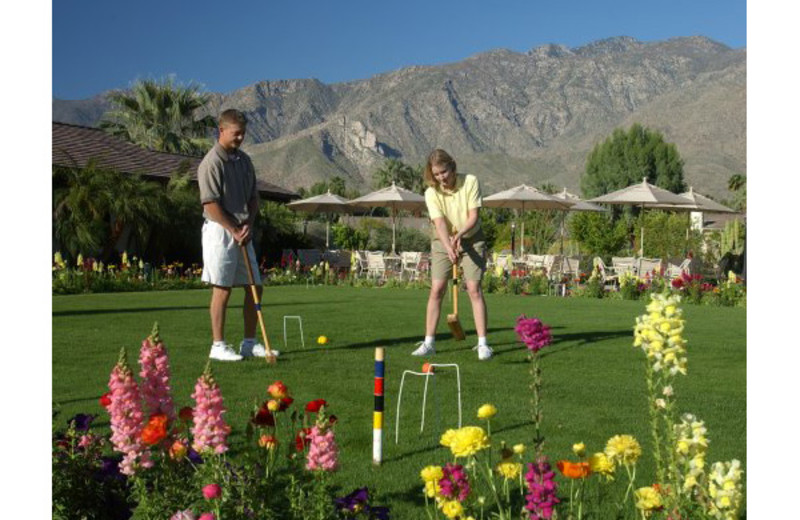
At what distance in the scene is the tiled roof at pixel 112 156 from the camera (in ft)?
67.5

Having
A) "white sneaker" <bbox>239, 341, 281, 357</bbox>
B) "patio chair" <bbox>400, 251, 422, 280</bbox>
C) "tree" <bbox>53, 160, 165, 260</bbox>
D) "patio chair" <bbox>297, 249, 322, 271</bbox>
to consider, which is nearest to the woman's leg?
"white sneaker" <bbox>239, 341, 281, 357</bbox>

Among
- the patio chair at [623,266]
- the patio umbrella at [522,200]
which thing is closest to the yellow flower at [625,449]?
the patio chair at [623,266]

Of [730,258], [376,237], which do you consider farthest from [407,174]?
[730,258]

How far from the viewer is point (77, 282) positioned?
16.0m

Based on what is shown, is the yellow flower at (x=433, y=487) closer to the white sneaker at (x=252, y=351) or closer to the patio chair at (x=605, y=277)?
the white sneaker at (x=252, y=351)

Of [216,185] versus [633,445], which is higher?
[216,185]

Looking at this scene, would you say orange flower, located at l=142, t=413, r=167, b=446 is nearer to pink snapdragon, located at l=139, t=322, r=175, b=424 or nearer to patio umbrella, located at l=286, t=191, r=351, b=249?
pink snapdragon, located at l=139, t=322, r=175, b=424

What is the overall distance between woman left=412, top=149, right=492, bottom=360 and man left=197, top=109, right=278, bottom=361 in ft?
4.57

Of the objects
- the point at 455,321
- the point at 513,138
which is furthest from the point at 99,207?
the point at 513,138

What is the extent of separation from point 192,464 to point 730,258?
64.1ft

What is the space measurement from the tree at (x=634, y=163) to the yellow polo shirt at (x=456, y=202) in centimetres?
5812
